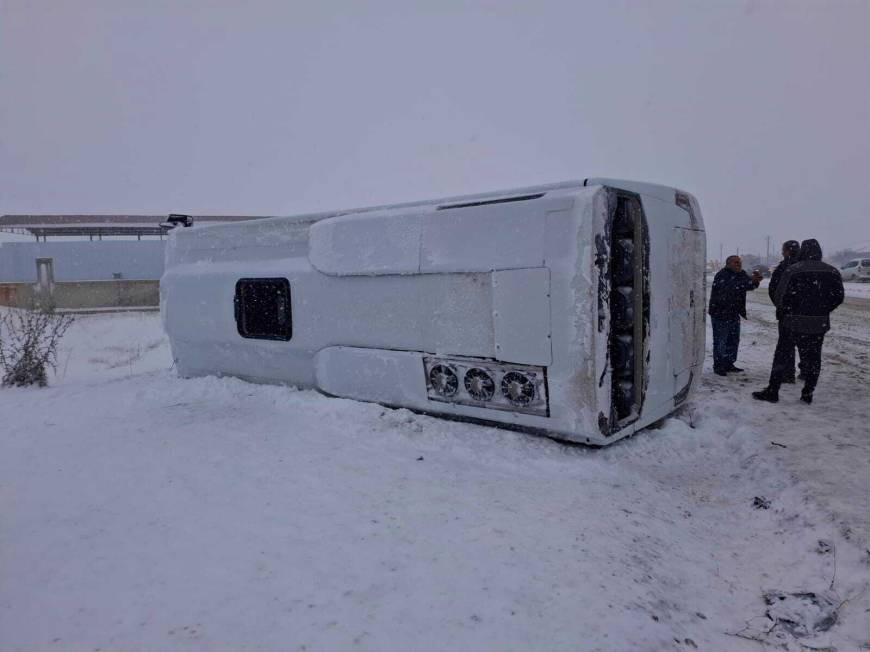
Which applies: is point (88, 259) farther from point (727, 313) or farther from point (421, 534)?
point (421, 534)

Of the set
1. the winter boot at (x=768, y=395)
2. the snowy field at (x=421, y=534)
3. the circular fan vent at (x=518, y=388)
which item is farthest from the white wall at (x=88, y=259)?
the winter boot at (x=768, y=395)

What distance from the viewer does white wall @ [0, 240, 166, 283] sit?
31.9 metres

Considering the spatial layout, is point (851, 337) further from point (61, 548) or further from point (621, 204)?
point (61, 548)

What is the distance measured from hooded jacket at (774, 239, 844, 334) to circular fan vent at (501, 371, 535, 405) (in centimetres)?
337

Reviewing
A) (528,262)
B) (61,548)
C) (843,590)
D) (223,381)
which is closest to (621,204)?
(528,262)

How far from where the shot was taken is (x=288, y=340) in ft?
16.0

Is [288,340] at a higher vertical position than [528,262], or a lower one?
lower

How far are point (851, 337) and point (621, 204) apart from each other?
29.6 feet

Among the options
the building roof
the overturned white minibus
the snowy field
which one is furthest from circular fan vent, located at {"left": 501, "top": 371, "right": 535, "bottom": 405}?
the building roof

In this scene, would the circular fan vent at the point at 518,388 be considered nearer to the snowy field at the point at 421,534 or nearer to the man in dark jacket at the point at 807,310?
the snowy field at the point at 421,534

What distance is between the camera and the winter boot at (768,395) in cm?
511

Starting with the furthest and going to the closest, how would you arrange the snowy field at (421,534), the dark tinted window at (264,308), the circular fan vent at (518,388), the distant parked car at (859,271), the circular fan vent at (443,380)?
the distant parked car at (859,271) → the dark tinted window at (264,308) → the circular fan vent at (443,380) → the circular fan vent at (518,388) → the snowy field at (421,534)

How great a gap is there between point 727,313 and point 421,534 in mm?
5878

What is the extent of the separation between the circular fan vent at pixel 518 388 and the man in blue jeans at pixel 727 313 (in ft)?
14.3
